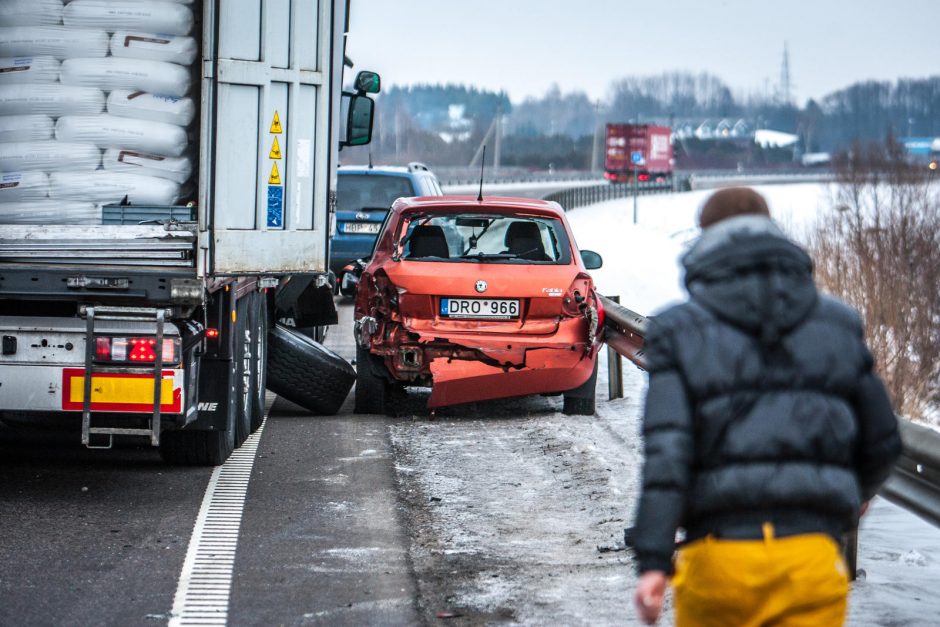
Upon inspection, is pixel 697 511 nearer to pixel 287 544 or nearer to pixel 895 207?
pixel 287 544

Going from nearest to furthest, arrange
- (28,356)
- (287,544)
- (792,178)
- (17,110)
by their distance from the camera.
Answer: (287,544), (28,356), (17,110), (792,178)

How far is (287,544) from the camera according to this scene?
705 centimetres

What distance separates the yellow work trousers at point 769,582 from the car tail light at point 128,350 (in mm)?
4756

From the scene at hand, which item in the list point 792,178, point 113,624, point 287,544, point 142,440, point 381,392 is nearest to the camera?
point 113,624

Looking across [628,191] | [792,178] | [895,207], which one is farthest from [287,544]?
[792,178]

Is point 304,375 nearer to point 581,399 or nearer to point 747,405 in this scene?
point 581,399

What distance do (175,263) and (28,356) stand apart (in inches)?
34.5

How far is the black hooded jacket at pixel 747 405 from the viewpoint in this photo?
3.24m

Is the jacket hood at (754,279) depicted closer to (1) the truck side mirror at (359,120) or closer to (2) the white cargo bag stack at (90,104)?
(2) the white cargo bag stack at (90,104)

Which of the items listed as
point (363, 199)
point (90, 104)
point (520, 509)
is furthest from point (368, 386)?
point (363, 199)

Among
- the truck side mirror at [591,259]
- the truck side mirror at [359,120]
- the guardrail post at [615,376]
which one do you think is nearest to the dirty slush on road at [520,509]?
the guardrail post at [615,376]

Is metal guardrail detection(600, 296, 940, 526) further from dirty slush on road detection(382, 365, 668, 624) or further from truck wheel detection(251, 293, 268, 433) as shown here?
truck wheel detection(251, 293, 268, 433)

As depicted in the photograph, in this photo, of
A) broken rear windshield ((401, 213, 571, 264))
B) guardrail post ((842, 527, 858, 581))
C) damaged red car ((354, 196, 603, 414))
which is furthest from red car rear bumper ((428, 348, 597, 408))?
guardrail post ((842, 527, 858, 581))

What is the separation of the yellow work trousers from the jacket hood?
43 centimetres
